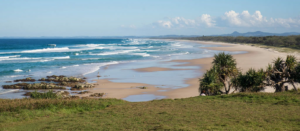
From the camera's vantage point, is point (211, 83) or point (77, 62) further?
point (77, 62)

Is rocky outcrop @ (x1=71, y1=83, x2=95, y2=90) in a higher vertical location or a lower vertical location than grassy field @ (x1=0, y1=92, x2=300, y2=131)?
lower

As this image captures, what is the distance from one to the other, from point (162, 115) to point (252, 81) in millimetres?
11350

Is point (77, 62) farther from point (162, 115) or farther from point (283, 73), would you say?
point (162, 115)

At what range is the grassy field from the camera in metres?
11.5

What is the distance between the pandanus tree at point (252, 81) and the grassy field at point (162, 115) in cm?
329

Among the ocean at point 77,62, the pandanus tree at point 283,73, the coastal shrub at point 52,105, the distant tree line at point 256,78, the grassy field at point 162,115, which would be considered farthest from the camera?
the ocean at point 77,62

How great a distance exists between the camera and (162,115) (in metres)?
13.8

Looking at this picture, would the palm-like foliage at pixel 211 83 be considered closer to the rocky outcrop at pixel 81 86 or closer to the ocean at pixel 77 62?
the ocean at pixel 77 62

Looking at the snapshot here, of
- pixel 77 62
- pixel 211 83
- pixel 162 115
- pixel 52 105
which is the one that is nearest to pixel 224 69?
pixel 211 83

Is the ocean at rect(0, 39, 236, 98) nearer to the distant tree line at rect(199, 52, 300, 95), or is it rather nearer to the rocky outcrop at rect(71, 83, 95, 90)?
the rocky outcrop at rect(71, 83, 95, 90)

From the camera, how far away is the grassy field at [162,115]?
1146cm

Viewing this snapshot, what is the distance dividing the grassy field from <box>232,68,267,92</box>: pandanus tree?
329 centimetres

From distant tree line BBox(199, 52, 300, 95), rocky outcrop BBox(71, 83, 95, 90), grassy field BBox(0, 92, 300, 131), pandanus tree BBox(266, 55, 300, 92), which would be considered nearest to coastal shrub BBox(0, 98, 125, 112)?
grassy field BBox(0, 92, 300, 131)

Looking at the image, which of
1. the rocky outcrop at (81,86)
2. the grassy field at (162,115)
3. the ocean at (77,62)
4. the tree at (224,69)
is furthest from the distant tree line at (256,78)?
the rocky outcrop at (81,86)
